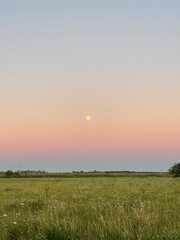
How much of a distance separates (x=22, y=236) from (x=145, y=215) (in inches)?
109

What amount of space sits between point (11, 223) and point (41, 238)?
1.66m

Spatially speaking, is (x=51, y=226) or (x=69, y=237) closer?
(x=69, y=237)

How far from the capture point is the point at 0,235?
929cm

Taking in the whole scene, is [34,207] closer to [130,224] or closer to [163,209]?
[163,209]

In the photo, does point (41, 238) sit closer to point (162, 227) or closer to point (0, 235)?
point (0, 235)

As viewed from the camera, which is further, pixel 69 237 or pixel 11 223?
pixel 11 223

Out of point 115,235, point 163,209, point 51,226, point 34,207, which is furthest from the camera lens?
point 34,207

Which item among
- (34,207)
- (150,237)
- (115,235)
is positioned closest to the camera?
(150,237)

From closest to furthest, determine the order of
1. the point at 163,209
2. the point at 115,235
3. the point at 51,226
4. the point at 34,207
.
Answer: the point at 115,235, the point at 51,226, the point at 163,209, the point at 34,207

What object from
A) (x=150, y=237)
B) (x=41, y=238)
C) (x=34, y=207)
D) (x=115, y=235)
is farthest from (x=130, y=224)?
(x=34, y=207)

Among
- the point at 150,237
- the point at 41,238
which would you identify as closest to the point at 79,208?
the point at 41,238

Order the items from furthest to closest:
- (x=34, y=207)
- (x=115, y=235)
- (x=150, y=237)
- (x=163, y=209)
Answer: (x=34, y=207) < (x=163, y=209) < (x=115, y=235) < (x=150, y=237)

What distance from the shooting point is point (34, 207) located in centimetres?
1512

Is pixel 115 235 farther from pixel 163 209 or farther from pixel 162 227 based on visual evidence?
pixel 163 209
